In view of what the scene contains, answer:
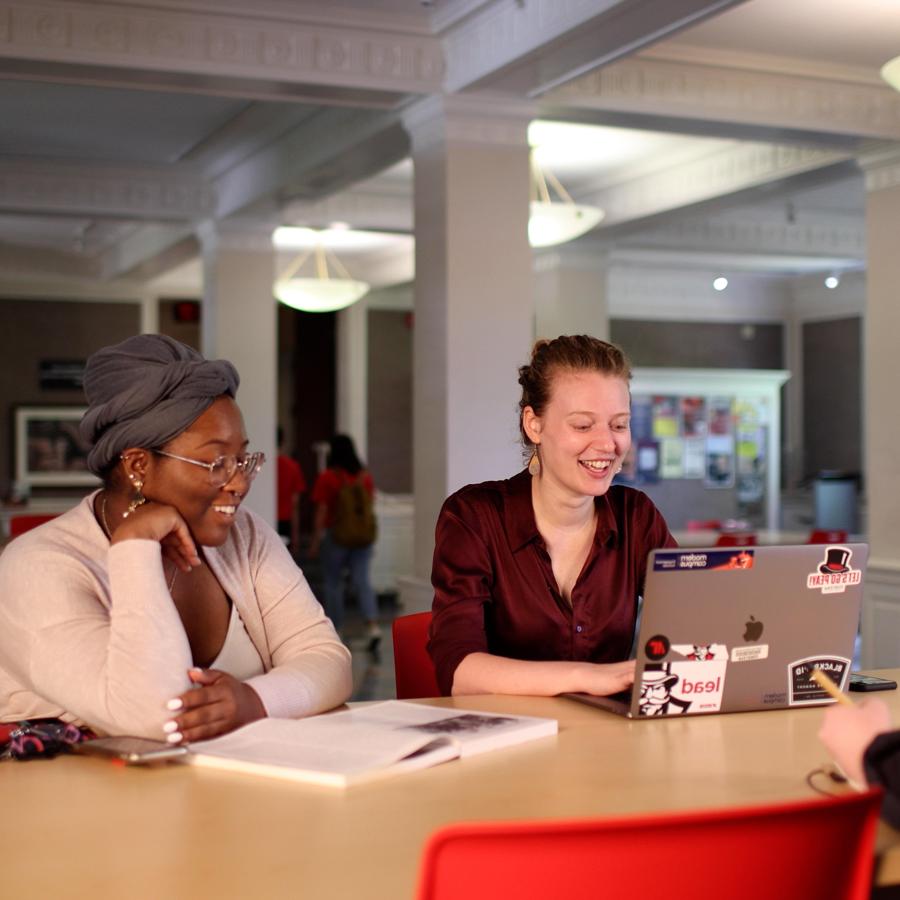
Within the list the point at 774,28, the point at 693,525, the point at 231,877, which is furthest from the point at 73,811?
the point at 693,525

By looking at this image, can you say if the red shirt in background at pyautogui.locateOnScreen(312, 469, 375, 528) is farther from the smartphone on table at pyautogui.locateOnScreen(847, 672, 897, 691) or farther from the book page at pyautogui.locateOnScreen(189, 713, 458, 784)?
the book page at pyautogui.locateOnScreen(189, 713, 458, 784)

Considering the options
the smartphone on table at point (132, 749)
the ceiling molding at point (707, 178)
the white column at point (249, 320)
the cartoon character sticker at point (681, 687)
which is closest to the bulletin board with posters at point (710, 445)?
the ceiling molding at point (707, 178)

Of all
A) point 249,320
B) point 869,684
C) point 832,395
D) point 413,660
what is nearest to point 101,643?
point 413,660

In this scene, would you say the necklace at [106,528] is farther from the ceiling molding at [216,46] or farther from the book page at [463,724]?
the ceiling molding at [216,46]

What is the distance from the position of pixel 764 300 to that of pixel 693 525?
624 cm

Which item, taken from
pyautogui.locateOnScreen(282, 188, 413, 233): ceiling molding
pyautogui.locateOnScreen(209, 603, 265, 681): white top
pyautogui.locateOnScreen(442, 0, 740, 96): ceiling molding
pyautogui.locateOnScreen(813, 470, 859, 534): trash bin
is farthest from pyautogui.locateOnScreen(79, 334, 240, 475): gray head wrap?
pyautogui.locateOnScreen(813, 470, 859, 534): trash bin

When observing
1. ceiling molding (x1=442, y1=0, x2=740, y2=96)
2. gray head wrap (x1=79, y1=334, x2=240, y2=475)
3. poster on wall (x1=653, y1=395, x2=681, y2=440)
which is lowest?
gray head wrap (x1=79, y1=334, x2=240, y2=475)

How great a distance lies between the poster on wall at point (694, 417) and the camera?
15.0m

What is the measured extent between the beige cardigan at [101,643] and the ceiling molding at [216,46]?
→ 3.71 m

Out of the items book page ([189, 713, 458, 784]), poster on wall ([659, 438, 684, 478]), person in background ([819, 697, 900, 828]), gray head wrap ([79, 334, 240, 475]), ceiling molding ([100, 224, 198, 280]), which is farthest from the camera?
poster on wall ([659, 438, 684, 478])

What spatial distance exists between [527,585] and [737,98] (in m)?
4.42

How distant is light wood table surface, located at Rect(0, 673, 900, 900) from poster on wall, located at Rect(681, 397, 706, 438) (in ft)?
42.5

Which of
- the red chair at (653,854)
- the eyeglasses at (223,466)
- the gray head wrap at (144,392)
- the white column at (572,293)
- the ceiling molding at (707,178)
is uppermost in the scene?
the ceiling molding at (707,178)

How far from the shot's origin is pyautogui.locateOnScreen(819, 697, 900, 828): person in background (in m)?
1.62
